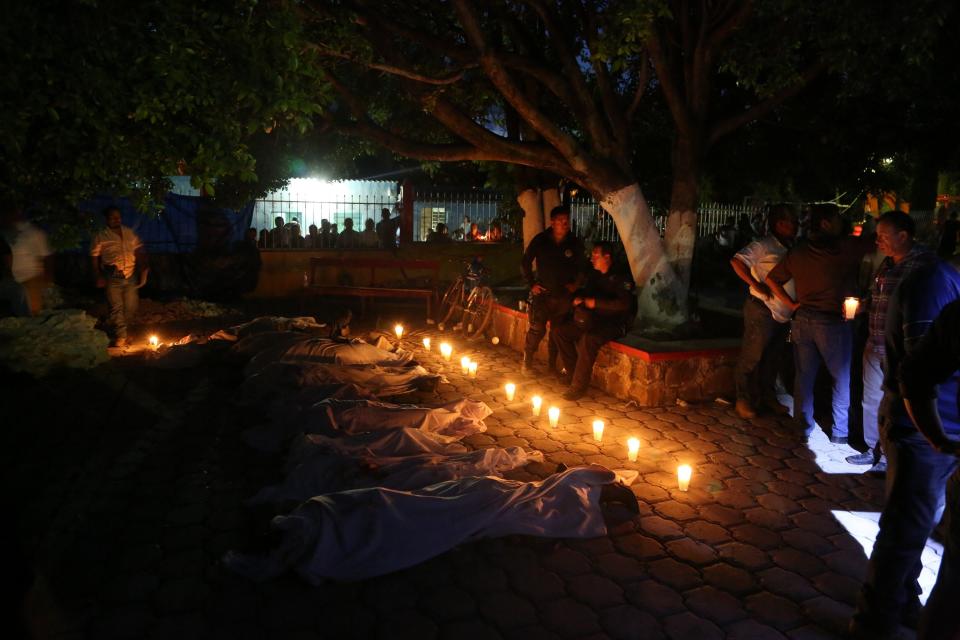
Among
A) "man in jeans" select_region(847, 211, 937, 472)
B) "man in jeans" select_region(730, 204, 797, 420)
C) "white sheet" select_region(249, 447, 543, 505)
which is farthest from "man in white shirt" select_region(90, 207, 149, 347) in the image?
"man in jeans" select_region(847, 211, 937, 472)

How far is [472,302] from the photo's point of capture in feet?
39.4

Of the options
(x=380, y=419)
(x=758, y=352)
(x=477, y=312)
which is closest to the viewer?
(x=380, y=419)

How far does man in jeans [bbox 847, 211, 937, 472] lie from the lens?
4.83 meters

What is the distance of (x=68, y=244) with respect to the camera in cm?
534

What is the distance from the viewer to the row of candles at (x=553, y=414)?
5367 millimetres

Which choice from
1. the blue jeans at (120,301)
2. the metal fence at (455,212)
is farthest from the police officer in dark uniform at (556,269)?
the metal fence at (455,212)

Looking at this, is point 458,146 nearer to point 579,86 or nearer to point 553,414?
point 579,86

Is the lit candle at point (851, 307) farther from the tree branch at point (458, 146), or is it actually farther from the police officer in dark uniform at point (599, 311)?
the tree branch at point (458, 146)

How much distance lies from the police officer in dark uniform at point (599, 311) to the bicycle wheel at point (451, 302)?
4537mm

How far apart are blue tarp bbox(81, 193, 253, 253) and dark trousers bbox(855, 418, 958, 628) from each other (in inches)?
617

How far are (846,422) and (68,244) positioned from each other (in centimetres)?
669

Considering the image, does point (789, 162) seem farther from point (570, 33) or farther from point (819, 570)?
point (819, 570)

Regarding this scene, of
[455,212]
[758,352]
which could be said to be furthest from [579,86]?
[455,212]

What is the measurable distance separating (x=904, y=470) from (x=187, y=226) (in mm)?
16167
